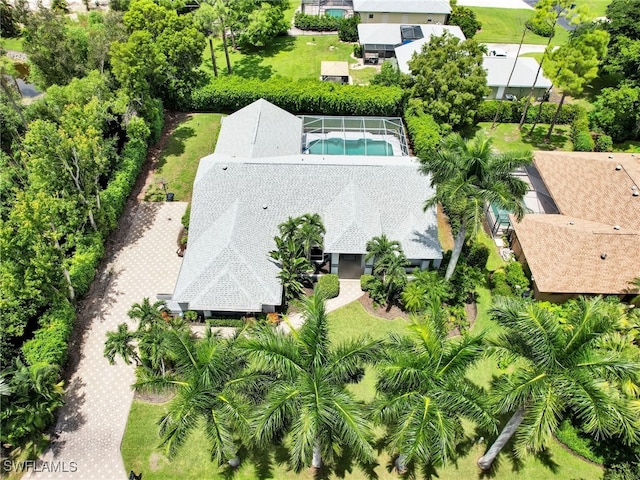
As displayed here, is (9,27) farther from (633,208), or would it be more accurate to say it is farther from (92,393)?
(633,208)

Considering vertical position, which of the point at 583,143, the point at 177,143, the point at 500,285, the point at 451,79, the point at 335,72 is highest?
the point at 451,79

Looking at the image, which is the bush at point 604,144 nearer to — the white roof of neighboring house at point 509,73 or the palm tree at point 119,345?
the white roof of neighboring house at point 509,73

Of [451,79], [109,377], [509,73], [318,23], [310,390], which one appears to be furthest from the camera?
[318,23]

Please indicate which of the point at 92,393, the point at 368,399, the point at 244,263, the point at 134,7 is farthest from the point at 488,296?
the point at 134,7

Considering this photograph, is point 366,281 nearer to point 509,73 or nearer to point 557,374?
point 557,374

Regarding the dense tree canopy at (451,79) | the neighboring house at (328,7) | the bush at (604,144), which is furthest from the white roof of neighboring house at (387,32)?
the bush at (604,144)

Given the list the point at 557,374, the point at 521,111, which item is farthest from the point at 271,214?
the point at 521,111

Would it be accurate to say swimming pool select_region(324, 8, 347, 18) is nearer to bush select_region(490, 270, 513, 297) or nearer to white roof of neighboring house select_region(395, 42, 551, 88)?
white roof of neighboring house select_region(395, 42, 551, 88)
